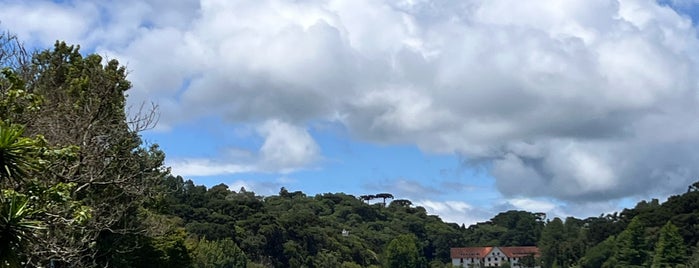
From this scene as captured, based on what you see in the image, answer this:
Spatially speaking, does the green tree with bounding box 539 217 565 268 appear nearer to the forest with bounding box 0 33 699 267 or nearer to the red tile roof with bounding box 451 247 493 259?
the forest with bounding box 0 33 699 267

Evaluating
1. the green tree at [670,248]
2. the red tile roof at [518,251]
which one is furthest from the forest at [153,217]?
the red tile roof at [518,251]

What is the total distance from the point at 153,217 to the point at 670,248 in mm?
77245

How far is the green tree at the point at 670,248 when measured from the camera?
305 feet

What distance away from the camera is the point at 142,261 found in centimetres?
3809

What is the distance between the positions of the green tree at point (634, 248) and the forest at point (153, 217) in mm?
208

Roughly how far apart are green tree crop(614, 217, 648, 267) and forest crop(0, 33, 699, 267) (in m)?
0.21

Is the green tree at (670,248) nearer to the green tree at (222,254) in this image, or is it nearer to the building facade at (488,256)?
the green tree at (222,254)

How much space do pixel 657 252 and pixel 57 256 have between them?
88416 mm

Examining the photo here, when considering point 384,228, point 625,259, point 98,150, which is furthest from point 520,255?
point 98,150

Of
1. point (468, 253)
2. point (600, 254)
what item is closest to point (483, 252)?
point (468, 253)

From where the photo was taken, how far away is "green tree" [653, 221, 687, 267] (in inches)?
3664

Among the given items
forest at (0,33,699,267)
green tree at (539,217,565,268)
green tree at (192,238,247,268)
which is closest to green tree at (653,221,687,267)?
forest at (0,33,699,267)

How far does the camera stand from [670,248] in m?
94.1

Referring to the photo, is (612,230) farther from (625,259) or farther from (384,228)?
(384,228)
